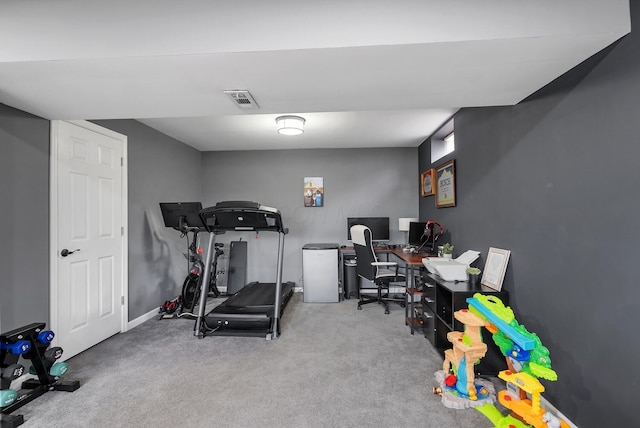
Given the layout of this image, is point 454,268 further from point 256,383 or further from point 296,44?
point 296,44

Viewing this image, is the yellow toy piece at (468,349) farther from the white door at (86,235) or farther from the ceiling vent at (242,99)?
the white door at (86,235)

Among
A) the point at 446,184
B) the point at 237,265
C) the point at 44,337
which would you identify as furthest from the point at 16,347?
the point at 446,184

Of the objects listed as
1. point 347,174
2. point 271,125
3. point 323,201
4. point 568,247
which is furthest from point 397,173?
point 568,247

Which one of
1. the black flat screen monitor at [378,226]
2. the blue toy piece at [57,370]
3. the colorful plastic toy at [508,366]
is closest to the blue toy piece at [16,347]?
the blue toy piece at [57,370]

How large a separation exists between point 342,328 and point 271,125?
2.69 meters

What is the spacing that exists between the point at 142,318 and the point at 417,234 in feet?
12.5

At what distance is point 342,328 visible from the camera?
322 centimetres

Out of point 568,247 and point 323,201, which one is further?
point 323,201

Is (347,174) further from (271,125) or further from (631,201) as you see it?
(631,201)

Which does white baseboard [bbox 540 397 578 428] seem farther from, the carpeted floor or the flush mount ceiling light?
the flush mount ceiling light

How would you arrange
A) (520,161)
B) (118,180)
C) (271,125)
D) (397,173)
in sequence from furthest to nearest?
(397,173), (271,125), (118,180), (520,161)

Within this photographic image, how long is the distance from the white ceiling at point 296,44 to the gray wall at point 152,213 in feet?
5.07

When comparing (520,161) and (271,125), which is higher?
(271,125)

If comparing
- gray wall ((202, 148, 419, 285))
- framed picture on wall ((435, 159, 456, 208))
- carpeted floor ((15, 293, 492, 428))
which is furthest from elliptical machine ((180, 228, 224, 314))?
framed picture on wall ((435, 159, 456, 208))
